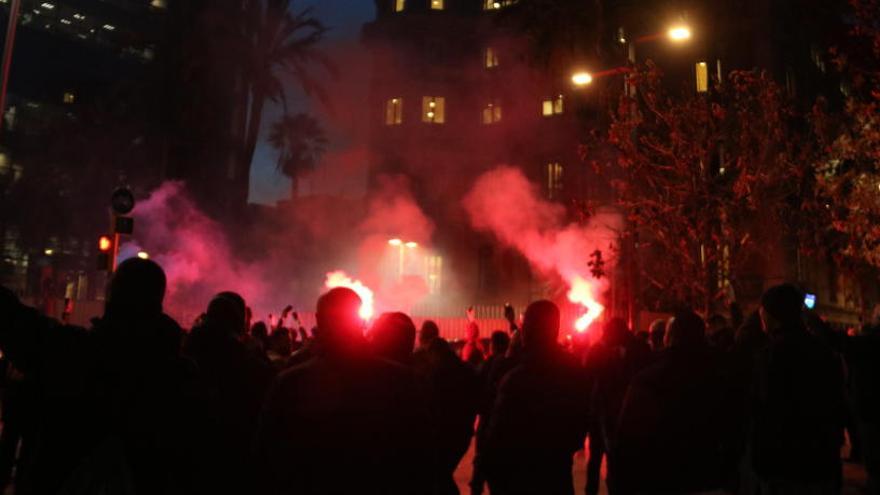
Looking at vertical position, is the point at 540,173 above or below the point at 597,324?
above

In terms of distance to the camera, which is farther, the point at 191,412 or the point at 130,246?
the point at 130,246

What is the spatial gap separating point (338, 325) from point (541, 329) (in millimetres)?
1465

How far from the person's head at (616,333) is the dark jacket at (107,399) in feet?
17.6

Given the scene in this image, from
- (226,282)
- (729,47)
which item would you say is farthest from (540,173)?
(226,282)

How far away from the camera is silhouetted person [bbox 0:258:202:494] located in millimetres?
2459

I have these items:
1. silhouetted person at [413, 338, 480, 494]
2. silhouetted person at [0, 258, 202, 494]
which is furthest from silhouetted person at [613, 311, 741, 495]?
silhouetted person at [0, 258, 202, 494]

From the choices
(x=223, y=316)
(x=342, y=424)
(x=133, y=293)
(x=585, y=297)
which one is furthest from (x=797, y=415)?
(x=585, y=297)

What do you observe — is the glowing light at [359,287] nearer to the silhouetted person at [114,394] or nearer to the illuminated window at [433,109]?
the illuminated window at [433,109]

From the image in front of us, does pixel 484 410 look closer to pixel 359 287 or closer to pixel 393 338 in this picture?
pixel 393 338

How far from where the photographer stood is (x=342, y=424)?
2836 mm

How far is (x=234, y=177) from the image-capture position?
52125 millimetres

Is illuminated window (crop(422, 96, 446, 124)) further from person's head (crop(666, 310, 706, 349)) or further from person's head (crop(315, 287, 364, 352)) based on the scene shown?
person's head (crop(315, 287, 364, 352))

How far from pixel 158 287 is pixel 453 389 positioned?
298 centimetres

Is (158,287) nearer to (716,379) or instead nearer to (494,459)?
(494,459)
